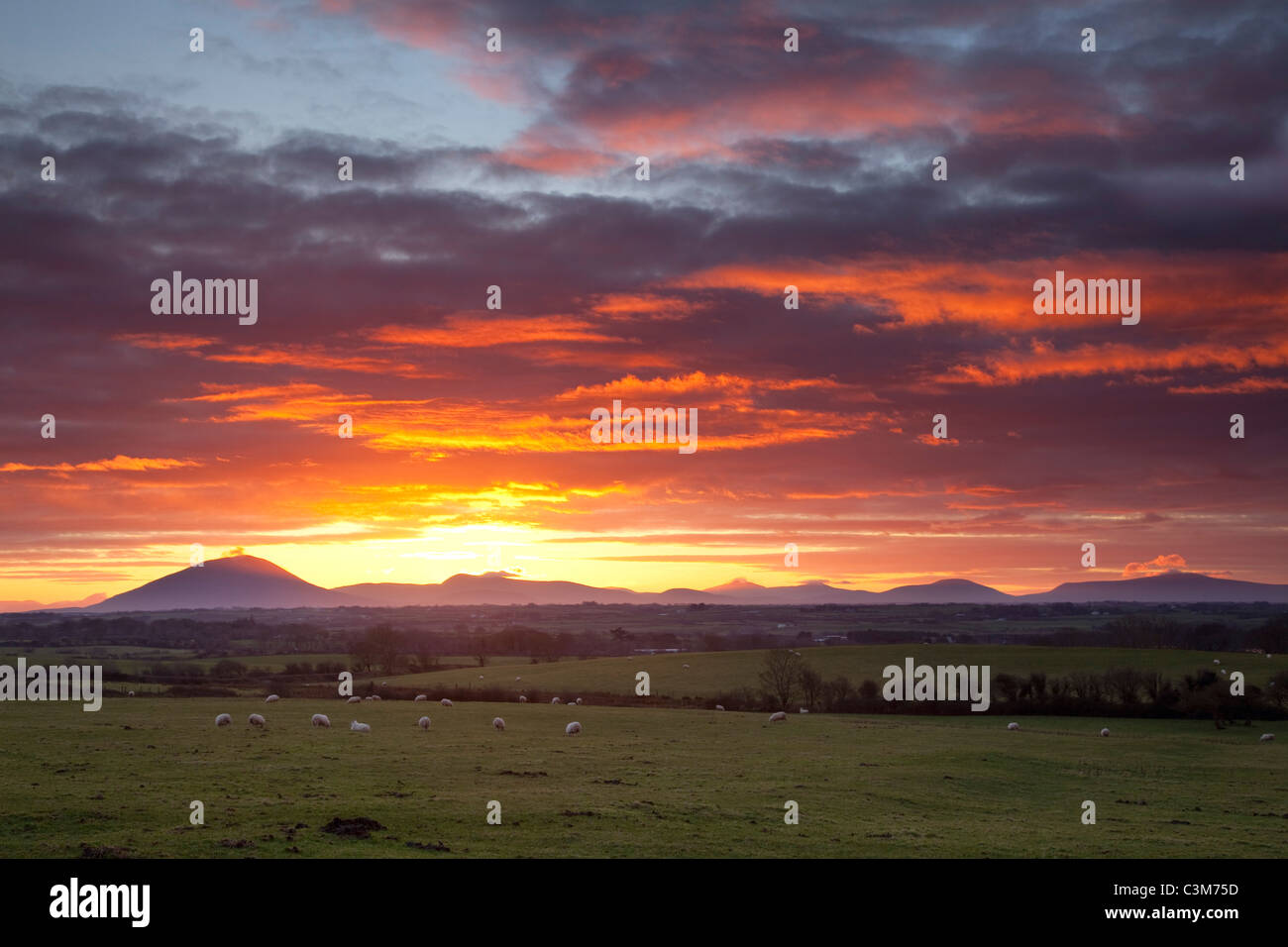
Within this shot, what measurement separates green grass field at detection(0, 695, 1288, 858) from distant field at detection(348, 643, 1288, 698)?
1712 inches

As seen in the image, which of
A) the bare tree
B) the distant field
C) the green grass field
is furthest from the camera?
the distant field

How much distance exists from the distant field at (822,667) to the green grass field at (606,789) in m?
43.5

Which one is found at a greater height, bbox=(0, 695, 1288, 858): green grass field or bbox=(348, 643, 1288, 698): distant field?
bbox=(0, 695, 1288, 858): green grass field

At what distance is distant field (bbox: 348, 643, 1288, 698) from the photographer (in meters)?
107

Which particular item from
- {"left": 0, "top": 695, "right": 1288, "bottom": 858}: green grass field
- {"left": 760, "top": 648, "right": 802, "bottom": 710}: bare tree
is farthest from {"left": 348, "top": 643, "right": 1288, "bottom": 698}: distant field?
{"left": 0, "top": 695, "right": 1288, "bottom": 858}: green grass field

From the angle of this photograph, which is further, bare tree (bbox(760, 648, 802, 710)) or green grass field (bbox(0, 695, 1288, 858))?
bare tree (bbox(760, 648, 802, 710))

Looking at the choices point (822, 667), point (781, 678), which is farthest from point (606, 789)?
point (822, 667)

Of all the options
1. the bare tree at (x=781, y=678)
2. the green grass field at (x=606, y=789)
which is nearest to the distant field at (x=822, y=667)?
the bare tree at (x=781, y=678)

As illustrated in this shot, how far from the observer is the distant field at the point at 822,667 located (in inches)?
4230

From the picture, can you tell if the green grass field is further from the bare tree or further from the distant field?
the distant field

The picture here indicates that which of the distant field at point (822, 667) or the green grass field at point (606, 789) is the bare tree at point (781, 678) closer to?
the distant field at point (822, 667)

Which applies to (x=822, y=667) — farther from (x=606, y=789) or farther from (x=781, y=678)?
(x=606, y=789)
